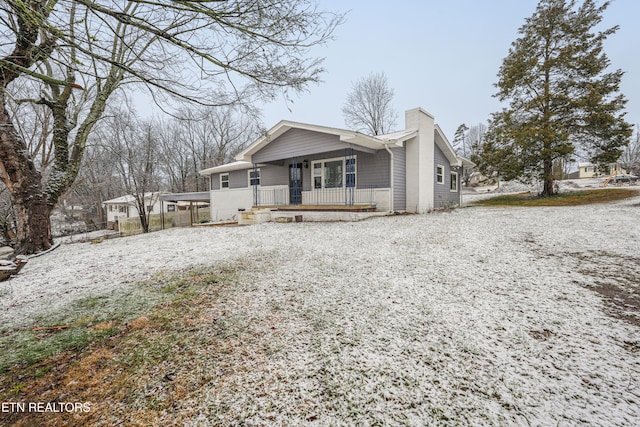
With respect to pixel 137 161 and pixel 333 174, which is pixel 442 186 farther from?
pixel 137 161

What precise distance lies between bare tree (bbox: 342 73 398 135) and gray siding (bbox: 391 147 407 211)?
17.5 meters

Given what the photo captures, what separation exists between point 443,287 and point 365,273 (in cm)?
105

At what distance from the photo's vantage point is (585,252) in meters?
4.30

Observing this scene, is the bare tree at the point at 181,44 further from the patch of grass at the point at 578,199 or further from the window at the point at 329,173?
the patch of grass at the point at 578,199

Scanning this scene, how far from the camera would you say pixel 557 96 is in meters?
13.3

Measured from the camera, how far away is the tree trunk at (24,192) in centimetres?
616

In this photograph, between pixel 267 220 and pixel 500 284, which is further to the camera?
pixel 267 220

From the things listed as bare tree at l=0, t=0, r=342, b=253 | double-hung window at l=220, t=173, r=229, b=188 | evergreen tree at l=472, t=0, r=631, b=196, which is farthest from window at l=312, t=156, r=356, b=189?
evergreen tree at l=472, t=0, r=631, b=196

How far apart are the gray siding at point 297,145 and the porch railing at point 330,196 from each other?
1.73 meters

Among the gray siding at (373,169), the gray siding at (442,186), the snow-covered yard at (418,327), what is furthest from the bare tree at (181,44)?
the gray siding at (442,186)

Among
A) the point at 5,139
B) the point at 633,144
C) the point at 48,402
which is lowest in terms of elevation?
the point at 48,402

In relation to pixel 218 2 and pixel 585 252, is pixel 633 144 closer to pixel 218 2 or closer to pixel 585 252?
pixel 585 252

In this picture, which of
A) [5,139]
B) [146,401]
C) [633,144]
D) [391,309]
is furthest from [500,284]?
[633,144]

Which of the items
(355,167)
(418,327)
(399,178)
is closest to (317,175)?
(355,167)
